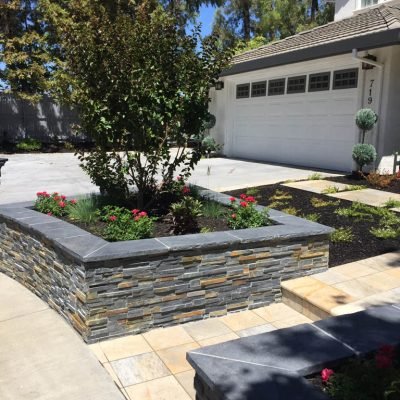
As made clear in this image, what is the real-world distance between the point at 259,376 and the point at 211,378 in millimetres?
248

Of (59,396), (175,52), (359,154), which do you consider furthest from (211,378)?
(359,154)

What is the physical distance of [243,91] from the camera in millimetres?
15133

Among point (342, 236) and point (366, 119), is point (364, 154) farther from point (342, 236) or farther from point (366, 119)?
point (342, 236)

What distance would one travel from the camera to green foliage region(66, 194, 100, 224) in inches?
201

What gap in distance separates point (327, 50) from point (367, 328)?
29.6ft

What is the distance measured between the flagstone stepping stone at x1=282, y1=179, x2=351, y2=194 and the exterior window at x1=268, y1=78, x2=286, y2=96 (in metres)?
4.51

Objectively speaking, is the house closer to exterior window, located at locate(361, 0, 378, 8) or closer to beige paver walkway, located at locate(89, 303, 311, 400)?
exterior window, located at locate(361, 0, 378, 8)

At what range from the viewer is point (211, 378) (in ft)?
7.45

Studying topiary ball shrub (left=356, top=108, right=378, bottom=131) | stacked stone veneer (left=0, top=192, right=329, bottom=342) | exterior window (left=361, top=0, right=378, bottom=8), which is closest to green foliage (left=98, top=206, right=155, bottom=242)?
stacked stone veneer (left=0, top=192, right=329, bottom=342)

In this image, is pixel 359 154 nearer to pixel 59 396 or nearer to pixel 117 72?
pixel 117 72

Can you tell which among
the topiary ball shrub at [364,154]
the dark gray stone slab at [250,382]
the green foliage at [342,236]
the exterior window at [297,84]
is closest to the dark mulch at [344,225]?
the green foliage at [342,236]

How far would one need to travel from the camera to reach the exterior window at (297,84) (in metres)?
12.4

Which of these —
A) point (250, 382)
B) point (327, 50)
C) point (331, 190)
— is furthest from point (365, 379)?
point (327, 50)

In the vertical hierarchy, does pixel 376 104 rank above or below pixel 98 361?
above
